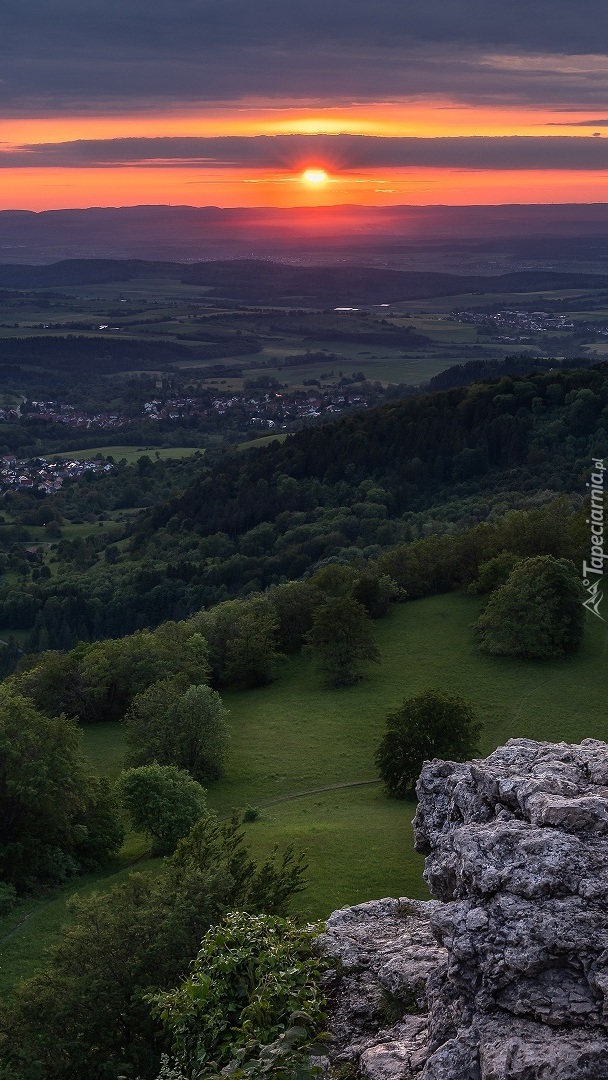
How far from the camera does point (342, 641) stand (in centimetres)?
6134

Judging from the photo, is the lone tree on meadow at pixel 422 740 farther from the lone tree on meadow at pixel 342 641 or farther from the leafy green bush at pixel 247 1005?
the leafy green bush at pixel 247 1005

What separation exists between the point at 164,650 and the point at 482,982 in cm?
5016

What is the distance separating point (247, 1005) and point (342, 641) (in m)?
46.6

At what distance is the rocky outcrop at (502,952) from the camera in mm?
11867

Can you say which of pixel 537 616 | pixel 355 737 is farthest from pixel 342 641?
pixel 537 616

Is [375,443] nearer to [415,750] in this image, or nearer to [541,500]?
[541,500]

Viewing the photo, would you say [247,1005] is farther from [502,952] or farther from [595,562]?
[595,562]

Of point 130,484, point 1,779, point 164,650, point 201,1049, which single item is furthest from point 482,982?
point 130,484

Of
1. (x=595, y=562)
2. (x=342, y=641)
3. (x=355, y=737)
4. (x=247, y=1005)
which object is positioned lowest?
(x=355, y=737)

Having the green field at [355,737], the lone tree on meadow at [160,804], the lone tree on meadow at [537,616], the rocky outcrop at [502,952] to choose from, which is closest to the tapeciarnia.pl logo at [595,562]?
the green field at [355,737]

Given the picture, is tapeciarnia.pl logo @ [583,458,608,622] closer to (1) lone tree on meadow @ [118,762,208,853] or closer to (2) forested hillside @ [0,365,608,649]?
(2) forested hillside @ [0,365,608,649]

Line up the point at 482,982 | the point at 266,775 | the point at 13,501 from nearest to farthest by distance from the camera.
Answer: the point at 482,982 < the point at 266,775 < the point at 13,501

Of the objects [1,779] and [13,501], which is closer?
[1,779]

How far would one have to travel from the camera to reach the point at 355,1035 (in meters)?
14.8
